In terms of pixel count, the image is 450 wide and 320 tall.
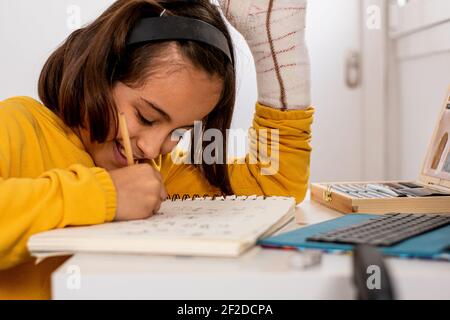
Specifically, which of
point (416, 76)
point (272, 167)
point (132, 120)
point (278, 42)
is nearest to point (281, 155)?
point (272, 167)

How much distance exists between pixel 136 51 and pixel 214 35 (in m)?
0.11

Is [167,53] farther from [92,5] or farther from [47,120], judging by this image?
[92,5]

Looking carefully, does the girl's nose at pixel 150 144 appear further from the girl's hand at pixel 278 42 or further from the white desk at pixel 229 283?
the white desk at pixel 229 283

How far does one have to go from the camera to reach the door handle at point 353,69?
1.70m

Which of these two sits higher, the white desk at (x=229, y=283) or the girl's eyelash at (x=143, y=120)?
the girl's eyelash at (x=143, y=120)

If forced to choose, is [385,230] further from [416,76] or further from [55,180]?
[416,76]

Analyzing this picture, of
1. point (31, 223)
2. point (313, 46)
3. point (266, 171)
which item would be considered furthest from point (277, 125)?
point (313, 46)

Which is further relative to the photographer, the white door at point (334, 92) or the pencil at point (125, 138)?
the white door at point (334, 92)

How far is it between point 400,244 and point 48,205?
0.29 metres

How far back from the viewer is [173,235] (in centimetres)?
44

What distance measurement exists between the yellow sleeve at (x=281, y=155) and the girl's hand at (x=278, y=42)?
0.02 meters

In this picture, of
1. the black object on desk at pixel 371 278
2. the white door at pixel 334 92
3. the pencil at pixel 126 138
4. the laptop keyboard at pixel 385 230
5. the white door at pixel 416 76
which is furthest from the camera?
the white door at pixel 334 92

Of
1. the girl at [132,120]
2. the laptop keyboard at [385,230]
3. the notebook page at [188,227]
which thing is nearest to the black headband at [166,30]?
the girl at [132,120]

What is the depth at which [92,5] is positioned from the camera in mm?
1640
